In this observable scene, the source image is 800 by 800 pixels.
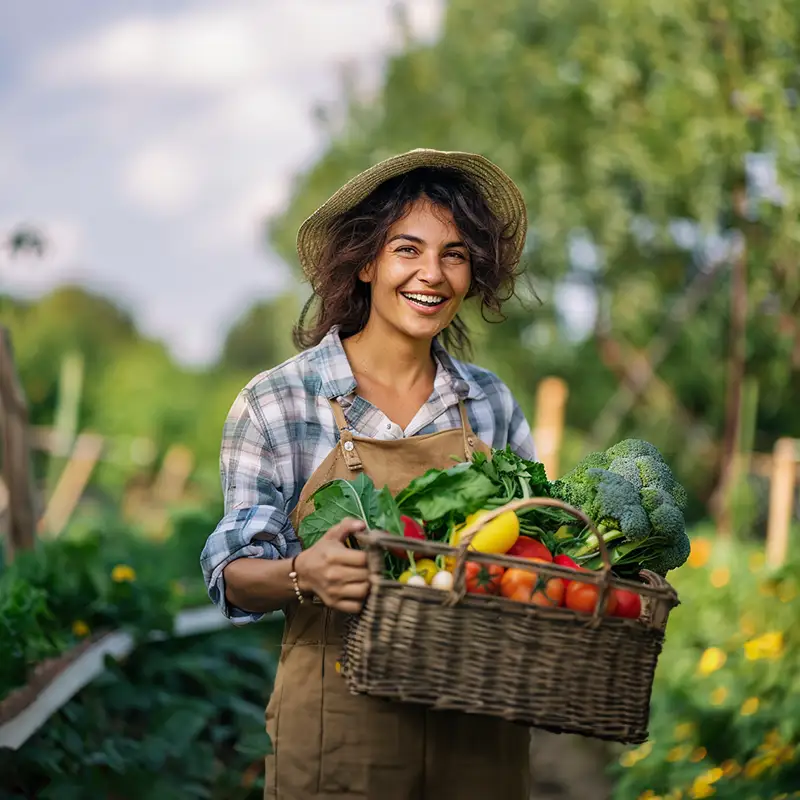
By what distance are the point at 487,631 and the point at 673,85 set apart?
30.0ft

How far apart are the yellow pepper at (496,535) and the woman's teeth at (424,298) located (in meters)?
0.63

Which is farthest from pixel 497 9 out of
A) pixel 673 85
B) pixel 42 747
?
pixel 42 747

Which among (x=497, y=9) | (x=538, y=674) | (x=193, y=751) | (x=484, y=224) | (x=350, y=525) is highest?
Result: (x=497, y=9)

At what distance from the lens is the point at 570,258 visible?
13414mm

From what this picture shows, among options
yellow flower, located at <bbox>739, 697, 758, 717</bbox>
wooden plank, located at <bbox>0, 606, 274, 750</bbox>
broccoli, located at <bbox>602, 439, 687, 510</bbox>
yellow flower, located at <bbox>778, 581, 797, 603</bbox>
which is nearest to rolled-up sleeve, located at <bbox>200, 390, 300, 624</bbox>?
broccoli, located at <bbox>602, 439, 687, 510</bbox>

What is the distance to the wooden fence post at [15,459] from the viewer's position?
5578 millimetres

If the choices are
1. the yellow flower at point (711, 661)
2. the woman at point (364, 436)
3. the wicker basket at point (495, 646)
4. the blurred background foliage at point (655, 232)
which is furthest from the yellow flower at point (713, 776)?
the wicker basket at point (495, 646)

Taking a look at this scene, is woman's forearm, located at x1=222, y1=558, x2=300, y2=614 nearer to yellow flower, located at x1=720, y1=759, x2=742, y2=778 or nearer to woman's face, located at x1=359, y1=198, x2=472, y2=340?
woman's face, located at x1=359, y1=198, x2=472, y2=340

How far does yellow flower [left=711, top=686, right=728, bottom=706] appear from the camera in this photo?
210 inches

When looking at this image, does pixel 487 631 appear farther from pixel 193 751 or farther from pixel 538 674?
pixel 193 751

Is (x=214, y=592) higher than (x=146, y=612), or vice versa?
(x=214, y=592)

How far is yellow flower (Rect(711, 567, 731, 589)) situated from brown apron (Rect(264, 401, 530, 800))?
4.90m

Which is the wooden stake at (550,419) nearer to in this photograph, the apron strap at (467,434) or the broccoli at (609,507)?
the apron strap at (467,434)

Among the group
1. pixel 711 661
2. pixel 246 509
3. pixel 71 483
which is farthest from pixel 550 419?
pixel 246 509
